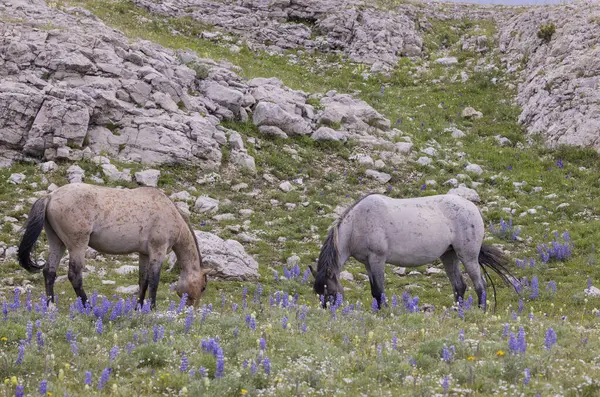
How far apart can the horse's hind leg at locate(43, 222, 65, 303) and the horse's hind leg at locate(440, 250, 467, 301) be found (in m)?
7.56

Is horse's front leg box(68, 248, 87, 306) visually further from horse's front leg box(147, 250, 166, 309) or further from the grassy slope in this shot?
the grassy slope

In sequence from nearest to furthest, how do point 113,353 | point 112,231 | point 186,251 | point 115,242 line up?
point 113,353 → point 112,231 → point 115,242 → point 186,251

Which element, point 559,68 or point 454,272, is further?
point 559,68

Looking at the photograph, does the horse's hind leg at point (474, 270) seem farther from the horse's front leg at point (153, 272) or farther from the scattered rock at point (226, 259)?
the horse's front leg at point (153, 272)

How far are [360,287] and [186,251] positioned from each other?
4895mm

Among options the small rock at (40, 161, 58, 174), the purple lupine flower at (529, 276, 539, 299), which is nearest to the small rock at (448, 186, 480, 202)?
the purple lupine flower at (529, 276, 539, 299)

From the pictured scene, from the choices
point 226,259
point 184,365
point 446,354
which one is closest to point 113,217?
point 226,259

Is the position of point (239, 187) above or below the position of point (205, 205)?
above

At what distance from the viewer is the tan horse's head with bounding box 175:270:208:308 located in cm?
1123

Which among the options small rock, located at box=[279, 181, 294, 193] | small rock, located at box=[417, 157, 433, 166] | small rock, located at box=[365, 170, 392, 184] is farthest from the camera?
small rock, located at box=[417, 157, 433, 166]

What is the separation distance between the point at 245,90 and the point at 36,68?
26.1 ft

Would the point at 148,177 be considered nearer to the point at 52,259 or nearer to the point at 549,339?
the point at 52,259

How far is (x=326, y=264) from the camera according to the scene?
36.0 feet

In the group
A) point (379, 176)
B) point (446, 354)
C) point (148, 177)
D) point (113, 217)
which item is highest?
point (446, 354)
